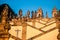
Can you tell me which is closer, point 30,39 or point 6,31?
point 6,31

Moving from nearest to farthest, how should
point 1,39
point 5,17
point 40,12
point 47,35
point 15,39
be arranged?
point 1,39 < point 5,17 < point 15,39 < point 47,35 < point 40,12

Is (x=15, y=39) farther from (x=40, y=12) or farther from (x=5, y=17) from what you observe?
(x=40, y=12)

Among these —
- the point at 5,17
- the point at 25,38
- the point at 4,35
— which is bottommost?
the point at 25,38

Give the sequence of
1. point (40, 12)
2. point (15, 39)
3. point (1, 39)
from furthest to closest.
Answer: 1. point (40, 12)
2. point (15, 39)
3. point (1, 39)

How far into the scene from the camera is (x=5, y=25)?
14.5 m

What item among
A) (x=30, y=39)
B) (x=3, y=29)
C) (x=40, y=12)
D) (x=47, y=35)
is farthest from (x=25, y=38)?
(x=40, y=12)

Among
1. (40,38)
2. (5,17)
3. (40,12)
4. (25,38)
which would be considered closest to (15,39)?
(25,38)

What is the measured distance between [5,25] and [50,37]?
6118 millimetres

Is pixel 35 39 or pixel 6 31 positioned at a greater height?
pixel 6 31

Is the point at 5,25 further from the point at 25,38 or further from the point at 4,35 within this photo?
the point at 25,38

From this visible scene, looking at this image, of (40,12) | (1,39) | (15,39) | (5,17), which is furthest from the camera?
(40,12)

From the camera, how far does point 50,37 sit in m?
18.7

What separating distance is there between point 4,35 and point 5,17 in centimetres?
176

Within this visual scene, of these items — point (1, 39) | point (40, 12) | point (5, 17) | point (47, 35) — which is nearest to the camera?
point (1, 39)
